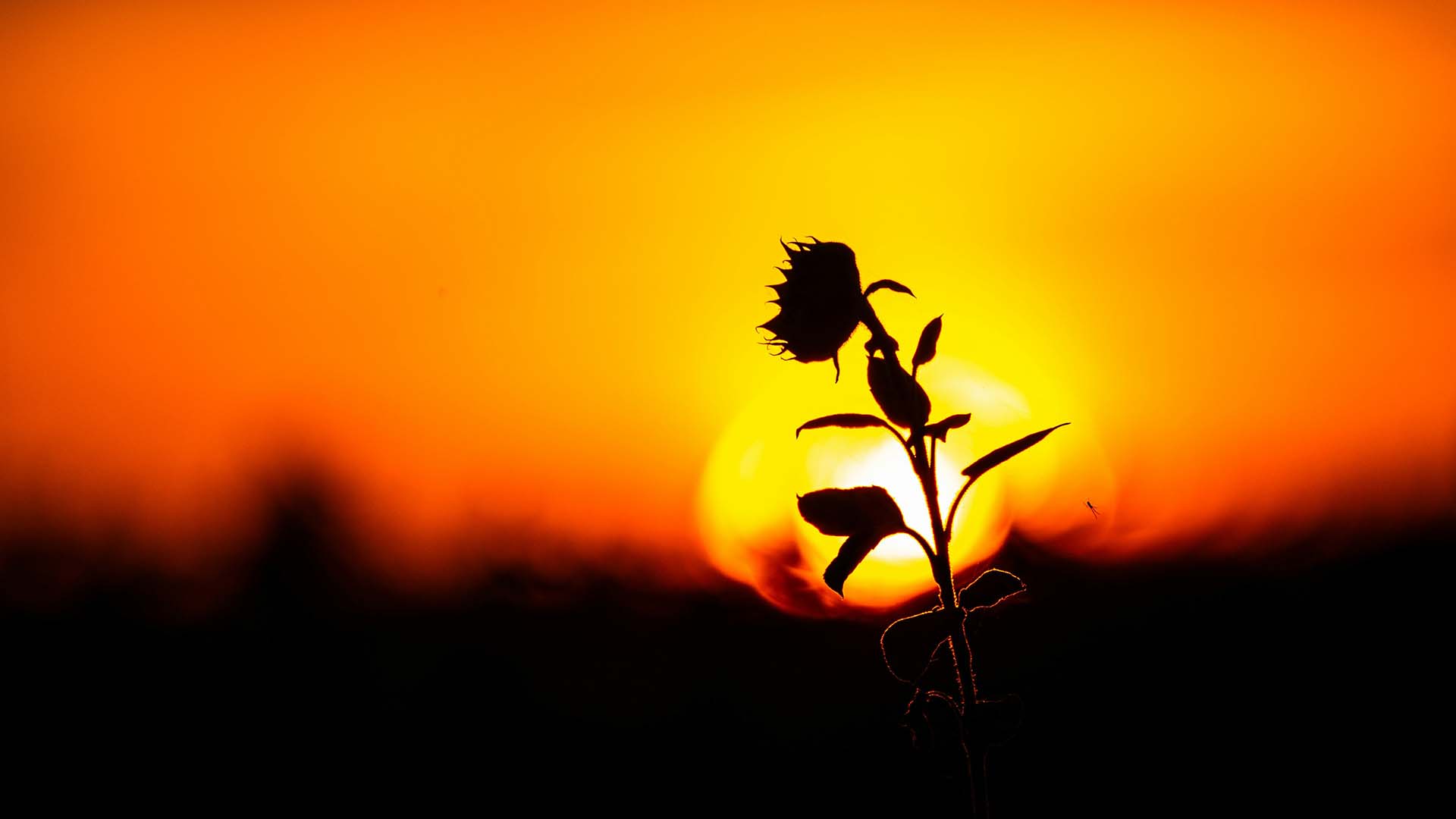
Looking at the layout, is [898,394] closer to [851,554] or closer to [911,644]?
[851,554]

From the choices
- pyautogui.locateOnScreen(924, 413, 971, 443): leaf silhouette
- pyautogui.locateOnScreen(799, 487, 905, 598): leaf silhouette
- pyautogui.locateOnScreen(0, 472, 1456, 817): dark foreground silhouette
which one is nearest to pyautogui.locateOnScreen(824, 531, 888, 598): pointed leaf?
pyautogui.locateOnScreen(799, 487, 905, 598): leaf silhouette

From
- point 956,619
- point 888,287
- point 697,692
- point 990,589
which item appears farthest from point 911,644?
point 697,692

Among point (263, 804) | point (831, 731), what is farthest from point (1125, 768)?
point (263, 804)

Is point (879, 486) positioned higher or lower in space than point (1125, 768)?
higher

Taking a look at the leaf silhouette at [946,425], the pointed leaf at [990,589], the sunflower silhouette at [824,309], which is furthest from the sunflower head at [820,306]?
the pointed leaf at [990,589]

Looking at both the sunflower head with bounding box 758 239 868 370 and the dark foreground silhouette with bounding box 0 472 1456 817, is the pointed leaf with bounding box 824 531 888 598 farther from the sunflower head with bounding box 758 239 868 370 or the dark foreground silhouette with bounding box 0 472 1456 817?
the dark foreground silhouette with bounding box 0 472 1456 817

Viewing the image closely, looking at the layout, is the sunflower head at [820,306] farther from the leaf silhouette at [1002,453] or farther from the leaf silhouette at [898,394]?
the leaf silhouette at [1002,453]

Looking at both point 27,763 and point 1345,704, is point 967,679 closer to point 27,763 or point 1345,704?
point 1345,704
